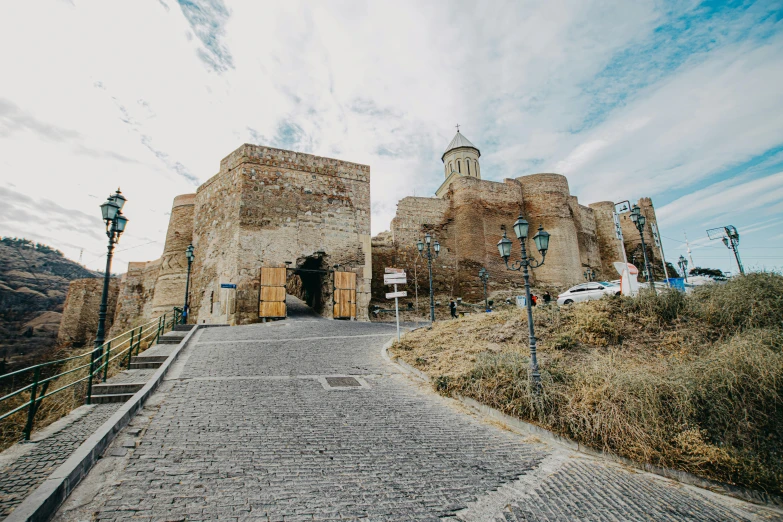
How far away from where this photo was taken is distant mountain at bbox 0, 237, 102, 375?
3130 centimetres

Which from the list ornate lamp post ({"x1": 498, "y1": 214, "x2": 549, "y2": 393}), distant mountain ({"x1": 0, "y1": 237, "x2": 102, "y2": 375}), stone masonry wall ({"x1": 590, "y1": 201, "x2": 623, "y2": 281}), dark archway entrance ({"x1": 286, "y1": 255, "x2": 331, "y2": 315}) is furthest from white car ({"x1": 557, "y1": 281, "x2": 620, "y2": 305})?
distant mountain ({"x1": 0, "y1": 237, "x2": 102, "y2": 375})

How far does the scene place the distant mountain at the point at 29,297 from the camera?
103 feet

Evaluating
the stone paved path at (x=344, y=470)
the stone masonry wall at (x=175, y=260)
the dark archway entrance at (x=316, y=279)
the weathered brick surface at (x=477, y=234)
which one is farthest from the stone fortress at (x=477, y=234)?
the stone paved path at (x=344, y=470)

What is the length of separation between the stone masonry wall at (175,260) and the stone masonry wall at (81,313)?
280 inches

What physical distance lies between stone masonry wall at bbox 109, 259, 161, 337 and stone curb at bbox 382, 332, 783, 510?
2386 cm

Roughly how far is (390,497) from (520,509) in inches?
47.7

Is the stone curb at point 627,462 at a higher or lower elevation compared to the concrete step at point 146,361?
lower

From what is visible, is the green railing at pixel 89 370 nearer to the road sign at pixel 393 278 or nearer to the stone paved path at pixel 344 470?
the stone paved path at pixel 344 470

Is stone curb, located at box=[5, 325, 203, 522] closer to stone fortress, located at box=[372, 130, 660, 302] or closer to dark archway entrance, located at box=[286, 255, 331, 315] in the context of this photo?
dark archway entrance, located at box=[286, 255, 331, 315]

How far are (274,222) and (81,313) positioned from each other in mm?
17157

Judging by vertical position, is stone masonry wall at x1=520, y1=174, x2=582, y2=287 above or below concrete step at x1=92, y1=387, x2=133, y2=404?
above

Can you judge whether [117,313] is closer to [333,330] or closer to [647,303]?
[333,330]

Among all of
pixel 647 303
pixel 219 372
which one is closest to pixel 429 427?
pixel 219 372

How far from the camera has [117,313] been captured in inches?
981
